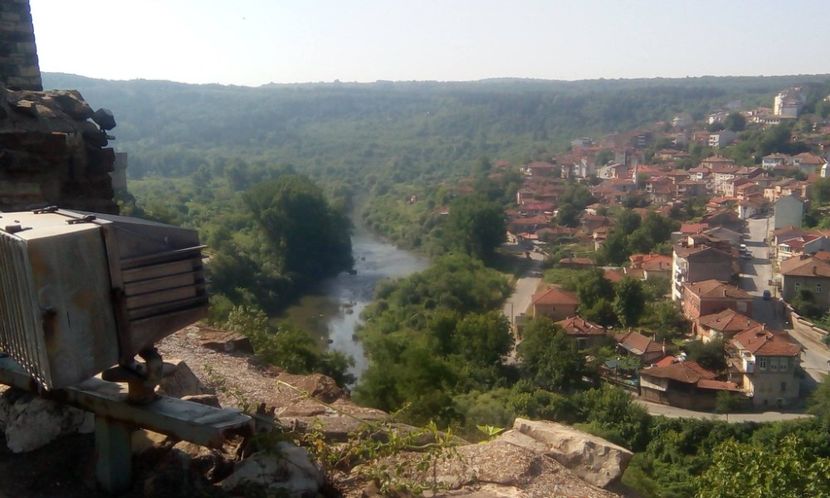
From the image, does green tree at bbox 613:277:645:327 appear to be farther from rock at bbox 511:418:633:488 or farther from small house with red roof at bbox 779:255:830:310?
rock at bbox 511:418:633:488

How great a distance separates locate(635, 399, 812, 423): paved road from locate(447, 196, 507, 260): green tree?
16152 millimetres

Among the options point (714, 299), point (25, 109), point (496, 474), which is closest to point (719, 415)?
point (714, 299)

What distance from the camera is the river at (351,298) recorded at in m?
22.4

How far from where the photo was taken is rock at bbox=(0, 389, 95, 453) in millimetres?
2992

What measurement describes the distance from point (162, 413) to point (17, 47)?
4102mm

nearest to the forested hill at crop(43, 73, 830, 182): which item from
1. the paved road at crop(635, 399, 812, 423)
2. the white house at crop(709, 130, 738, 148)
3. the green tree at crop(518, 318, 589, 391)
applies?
the white house at crop(709, 130, 738, 148)

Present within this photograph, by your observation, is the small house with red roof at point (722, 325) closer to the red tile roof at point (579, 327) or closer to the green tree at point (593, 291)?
the red tile roof at point (579, 327)

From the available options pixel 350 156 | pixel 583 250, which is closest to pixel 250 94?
pixel 350 156

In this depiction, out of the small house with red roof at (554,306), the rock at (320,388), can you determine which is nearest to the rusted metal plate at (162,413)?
the rock at (320,388)

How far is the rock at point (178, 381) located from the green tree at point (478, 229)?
30.3 m

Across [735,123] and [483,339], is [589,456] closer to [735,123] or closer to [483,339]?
[483,339]

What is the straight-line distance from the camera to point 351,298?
1100 inches

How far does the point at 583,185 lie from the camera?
4991 centimetres

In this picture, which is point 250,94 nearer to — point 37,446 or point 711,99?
point 711,99
